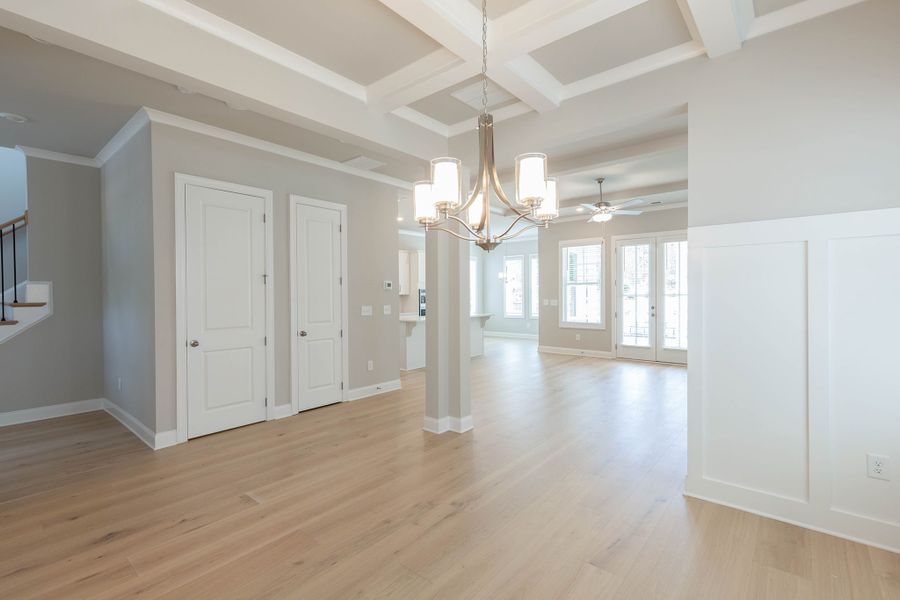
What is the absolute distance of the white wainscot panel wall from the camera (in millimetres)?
2229

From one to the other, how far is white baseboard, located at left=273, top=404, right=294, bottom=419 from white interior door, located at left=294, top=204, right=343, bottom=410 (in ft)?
0.43

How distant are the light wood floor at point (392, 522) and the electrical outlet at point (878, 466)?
0.39 m

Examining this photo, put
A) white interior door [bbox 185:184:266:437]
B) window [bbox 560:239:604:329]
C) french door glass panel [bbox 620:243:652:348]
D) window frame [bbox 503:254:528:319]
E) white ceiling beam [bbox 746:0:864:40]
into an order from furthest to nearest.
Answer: window frame [bbox 503:254:528:319] < window [bbox 560:239:604:329] < french door glass panel [bbox 620:243:652:348] < white interior door [bbox 185:184:266:437] < white ceiling beam [bbox 746:0:864:40]

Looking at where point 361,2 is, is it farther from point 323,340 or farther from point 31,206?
point 31,206

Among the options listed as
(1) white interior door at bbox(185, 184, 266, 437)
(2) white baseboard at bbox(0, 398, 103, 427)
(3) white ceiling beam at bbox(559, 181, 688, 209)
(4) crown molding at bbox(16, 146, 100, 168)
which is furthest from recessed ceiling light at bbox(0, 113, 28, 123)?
(3) white ceiling beam at bbox(559, 181, 688, 209)

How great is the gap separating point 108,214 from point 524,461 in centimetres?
530

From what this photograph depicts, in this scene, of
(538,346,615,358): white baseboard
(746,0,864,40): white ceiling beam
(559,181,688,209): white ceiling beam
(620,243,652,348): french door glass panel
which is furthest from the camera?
(538,346,615,358): white baseboard

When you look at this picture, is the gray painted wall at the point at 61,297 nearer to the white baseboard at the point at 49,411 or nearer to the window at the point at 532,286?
the white baseboard at the point at 49,411

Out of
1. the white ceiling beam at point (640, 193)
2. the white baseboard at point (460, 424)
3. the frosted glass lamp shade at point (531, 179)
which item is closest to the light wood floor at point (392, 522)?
the white baseboard at point (460, 424)

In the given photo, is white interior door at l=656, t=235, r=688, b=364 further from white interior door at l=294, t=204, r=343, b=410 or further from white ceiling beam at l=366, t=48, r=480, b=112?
white ceiling beam at l=366, t=48, r=480, b=112

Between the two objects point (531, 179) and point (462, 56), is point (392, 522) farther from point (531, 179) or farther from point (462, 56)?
point (462, 56)

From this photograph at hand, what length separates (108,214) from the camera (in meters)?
4.81

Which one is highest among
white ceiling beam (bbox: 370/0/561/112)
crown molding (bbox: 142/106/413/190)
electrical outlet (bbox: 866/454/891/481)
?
crown molding (bbox: 142/106/413/190)

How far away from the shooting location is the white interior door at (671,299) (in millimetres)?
7641
